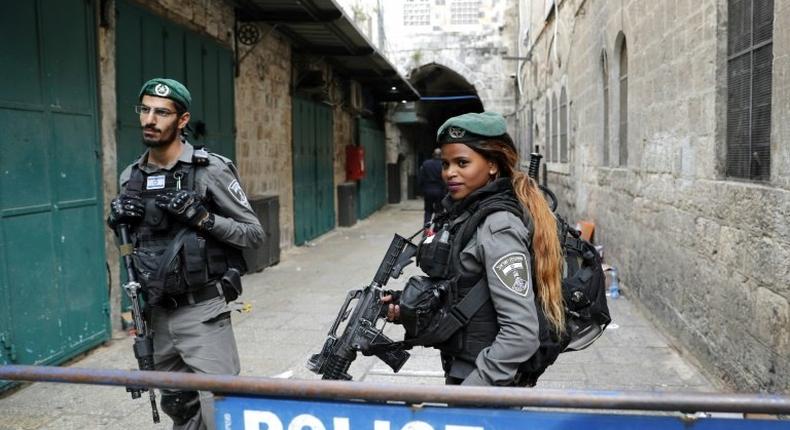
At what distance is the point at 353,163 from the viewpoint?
1622 centimetres

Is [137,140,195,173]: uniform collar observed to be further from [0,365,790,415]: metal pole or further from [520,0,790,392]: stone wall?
[520,0,790,392]: stone wall

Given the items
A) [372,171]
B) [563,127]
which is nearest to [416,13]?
[372,171]

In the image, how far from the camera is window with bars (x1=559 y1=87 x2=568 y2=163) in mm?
12679

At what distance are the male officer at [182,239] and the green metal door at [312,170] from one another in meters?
8.52

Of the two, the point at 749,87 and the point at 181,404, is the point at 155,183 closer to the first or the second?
the point at 181,404

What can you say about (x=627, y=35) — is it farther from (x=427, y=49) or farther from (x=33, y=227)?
(x=427, y=49)

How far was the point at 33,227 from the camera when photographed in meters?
4.57

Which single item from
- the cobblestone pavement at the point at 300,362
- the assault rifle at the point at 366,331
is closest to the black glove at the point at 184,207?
the assault rifle at the point at 366,331

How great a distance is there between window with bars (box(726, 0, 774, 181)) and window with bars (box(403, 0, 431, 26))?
21.1m

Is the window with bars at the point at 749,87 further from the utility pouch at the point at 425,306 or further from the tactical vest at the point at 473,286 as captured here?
the utility pouch at the point at 425,306

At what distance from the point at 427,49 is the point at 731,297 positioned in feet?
71.0

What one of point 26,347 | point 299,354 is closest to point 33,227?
point 26,347

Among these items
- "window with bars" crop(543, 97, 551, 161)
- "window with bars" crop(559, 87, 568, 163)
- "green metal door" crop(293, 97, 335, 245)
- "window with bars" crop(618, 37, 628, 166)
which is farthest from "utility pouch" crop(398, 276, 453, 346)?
"window with bars" crop(543, 97, 551, 161)

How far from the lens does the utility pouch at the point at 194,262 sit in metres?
2.75
